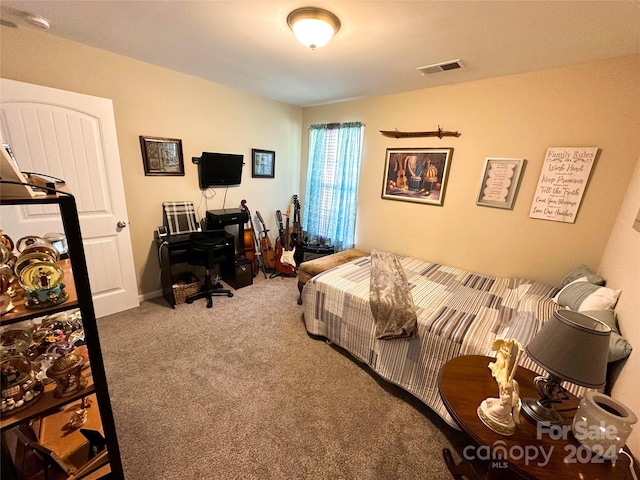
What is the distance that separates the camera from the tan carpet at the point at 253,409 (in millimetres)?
1374

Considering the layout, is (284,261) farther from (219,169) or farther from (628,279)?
(628,279)

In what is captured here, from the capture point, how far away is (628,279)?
4.83 ft

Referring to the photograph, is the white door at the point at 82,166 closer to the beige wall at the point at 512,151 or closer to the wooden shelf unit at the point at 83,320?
the wooden shelf unit at the point at 83,320

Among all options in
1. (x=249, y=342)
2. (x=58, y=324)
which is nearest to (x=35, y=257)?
(x=58, y=324)

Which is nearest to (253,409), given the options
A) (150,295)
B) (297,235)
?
(150,295)

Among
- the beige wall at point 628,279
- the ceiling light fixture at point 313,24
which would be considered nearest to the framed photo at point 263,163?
the ceiling light fixture at point 313,24

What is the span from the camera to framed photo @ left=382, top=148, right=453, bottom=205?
2805mm

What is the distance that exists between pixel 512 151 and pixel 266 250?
3194 millimetres

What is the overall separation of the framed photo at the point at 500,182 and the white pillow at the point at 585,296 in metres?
0.89

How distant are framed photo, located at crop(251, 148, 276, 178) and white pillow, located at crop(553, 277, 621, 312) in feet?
11.6

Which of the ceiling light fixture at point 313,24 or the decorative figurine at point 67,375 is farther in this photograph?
the ceiling light fixture at point 313,24

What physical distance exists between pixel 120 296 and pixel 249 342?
1.53 meters

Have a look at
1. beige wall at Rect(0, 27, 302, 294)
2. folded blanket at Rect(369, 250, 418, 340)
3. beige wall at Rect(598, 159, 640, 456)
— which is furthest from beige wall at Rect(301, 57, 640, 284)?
beige wall at Rect(0, 27, 302, 294)

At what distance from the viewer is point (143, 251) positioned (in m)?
2.86
